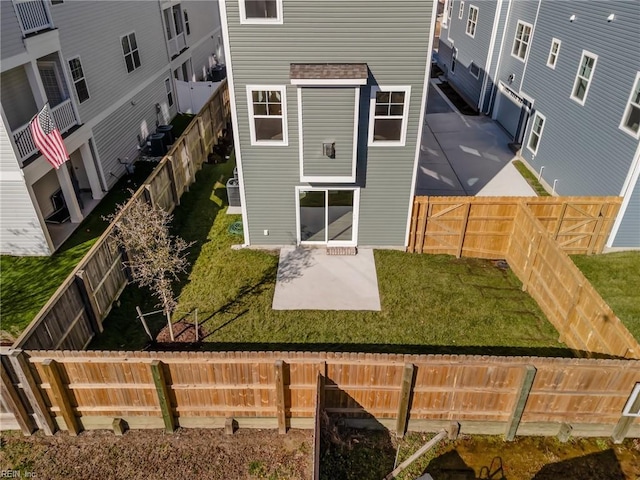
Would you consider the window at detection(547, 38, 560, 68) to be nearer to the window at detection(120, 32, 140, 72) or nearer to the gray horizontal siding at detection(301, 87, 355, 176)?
the gray horizontal siding at detection(301, 87, 355, 176)

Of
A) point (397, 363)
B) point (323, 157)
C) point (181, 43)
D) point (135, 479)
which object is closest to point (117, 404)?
point (135, 479)

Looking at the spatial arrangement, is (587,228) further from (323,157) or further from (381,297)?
(323,157)

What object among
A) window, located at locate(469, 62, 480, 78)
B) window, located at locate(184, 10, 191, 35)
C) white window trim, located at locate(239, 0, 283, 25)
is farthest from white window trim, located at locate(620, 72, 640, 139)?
window, located at locate(184, 10, 191, 35)

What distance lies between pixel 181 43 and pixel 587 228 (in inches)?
977

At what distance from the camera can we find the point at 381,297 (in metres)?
13.5

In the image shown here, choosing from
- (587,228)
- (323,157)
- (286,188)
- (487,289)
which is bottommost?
(487,289)

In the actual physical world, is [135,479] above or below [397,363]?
below

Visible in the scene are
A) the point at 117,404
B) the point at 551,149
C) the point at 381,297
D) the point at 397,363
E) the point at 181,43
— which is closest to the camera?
the point at 397,363

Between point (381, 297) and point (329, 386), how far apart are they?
477 centimetres

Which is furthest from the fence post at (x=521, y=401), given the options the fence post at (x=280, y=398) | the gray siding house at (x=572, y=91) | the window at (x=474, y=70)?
the window at (x=474, y=70)

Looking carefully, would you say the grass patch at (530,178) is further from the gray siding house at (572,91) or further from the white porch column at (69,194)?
the white porch column at (69,194)

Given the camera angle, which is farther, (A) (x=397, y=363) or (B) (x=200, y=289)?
(B) (x=200, y=289)

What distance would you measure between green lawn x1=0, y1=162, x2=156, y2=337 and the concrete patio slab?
6831 mm

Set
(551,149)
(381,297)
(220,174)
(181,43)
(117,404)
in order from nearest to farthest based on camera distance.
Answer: (117,404) → (381,297) → (551,149) → (220,174) → (181,43)
